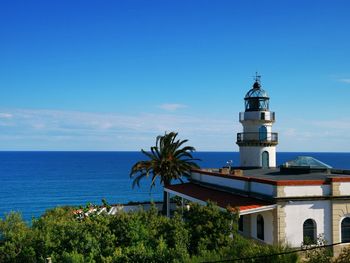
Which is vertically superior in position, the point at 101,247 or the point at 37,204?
→ the point at 101,247

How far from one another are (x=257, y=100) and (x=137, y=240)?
23998 mm

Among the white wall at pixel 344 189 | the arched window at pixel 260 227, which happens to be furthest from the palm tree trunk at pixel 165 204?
the white wall at pixel 344 189

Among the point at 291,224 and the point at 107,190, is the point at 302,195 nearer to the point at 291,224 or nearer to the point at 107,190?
the point at 291,224

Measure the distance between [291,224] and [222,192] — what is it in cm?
645

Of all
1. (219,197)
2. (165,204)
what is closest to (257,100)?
(165,204)

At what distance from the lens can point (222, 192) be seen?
27891mm

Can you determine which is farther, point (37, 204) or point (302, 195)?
point (37, 204)

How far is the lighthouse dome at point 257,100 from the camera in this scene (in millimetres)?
40094

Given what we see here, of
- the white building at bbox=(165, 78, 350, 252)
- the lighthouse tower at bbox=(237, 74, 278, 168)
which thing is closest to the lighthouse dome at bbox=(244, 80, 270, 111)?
the lighthouse tower at bbox=(237, 74, 278, 168)

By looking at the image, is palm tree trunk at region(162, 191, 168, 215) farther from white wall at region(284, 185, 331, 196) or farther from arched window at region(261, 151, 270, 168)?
white wall at region(284, 185, 331, 196)

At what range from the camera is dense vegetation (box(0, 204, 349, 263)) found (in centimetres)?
1702

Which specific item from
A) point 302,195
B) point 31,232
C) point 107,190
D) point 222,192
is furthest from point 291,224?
point 107,190

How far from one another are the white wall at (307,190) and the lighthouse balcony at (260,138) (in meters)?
16.1

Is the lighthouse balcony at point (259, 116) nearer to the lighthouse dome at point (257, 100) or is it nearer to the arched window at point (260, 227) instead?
the lighthouse dome at point (257, 100)
